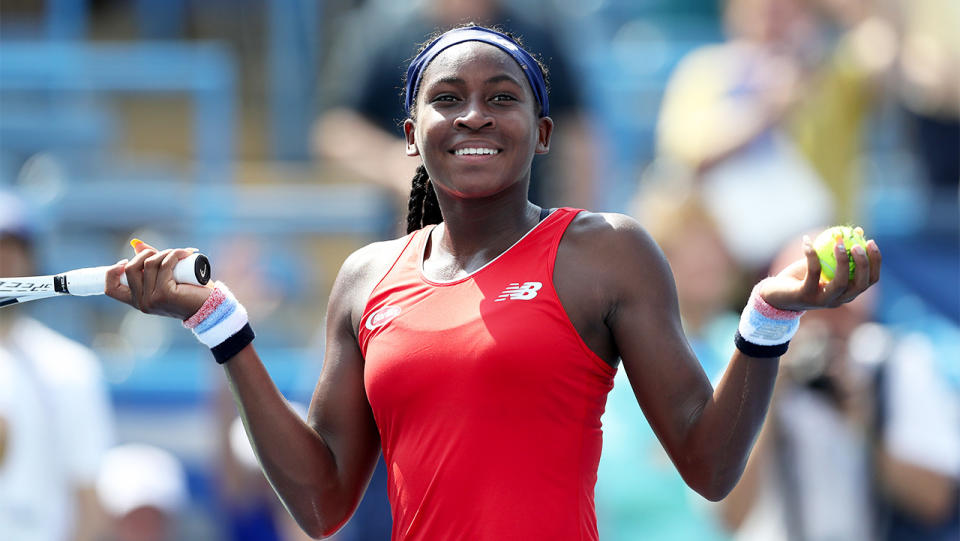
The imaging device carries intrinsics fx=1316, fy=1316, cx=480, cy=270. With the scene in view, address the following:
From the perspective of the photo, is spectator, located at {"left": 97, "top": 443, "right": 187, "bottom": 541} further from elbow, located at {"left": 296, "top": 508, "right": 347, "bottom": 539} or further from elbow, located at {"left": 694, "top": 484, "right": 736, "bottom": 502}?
elbow, located at {"left": 694, "top": 484, "right": 736, "bottom": 502}

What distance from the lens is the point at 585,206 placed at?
5.67m

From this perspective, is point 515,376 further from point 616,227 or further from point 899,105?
point 899,105

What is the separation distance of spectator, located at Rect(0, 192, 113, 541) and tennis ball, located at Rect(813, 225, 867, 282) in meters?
3.66

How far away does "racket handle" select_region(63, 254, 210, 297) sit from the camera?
Result: 2.65 meters

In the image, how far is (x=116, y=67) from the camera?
8211 mm

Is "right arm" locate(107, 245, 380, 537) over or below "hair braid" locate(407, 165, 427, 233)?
below

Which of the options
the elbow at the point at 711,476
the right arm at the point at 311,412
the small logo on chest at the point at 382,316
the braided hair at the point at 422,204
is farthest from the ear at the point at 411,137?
the elbow at the point at 711,476

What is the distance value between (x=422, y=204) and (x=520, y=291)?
63 cm

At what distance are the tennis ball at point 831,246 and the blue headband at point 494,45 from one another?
2.26 ft

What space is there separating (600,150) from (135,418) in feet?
8.30

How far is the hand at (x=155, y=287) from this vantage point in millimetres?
2641

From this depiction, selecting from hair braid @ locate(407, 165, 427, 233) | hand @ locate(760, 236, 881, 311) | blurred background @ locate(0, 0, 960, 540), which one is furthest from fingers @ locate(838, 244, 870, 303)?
blurred background @ locate(0, 0, 960, 540)

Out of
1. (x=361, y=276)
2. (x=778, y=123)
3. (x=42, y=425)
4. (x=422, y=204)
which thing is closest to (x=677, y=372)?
(x=361, y=276)

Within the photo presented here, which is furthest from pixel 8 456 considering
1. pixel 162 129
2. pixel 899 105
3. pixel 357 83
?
pixel 162 129
